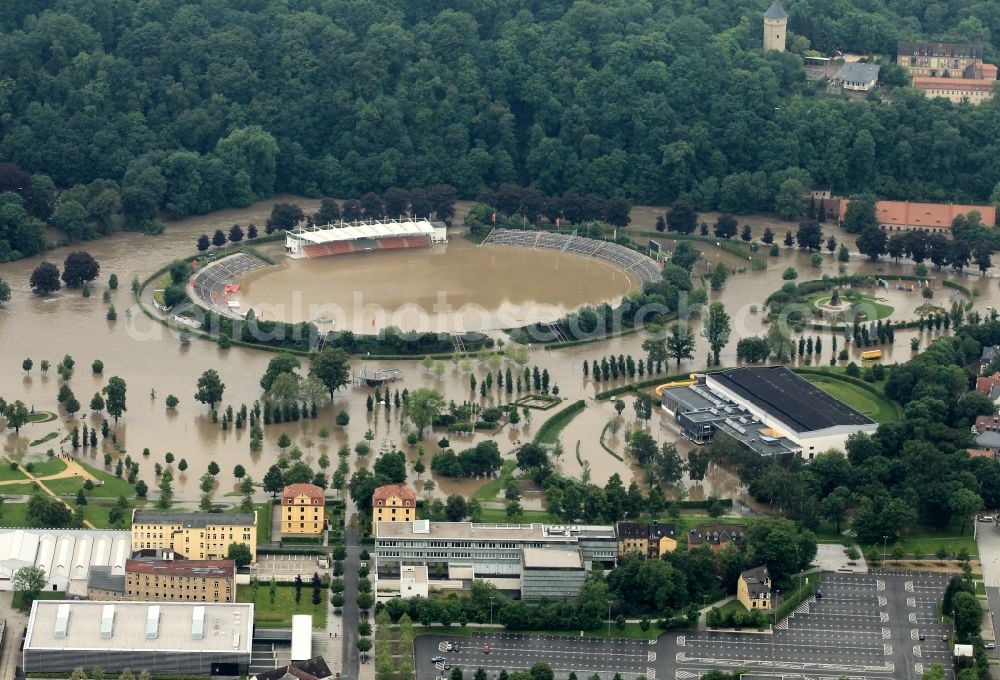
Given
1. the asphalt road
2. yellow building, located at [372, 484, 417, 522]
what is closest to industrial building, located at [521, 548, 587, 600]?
the asphalt road

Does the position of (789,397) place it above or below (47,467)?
above

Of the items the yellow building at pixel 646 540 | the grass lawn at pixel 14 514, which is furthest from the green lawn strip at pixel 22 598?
the yellow building at pixel 646 540

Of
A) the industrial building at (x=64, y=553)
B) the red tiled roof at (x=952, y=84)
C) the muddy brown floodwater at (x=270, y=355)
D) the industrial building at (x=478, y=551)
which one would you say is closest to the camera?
the industrial building at (x=64, y=553)

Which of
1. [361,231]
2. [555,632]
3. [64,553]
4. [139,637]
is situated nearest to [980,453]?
[555,632]

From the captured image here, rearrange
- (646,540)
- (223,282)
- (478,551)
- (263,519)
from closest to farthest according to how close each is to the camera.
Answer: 1. (478,551)
2. (646,540)
3. (263,519)
4. (223,282)

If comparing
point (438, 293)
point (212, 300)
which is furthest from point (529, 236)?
point (212, 300)

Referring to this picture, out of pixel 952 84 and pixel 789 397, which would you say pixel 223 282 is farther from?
pixel 952 84

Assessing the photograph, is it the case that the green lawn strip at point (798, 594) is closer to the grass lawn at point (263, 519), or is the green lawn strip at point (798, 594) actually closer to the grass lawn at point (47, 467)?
the grass lawn at point (263, 519)

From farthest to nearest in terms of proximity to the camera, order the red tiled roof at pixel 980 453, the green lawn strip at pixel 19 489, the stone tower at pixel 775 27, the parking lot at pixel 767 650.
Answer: the stone tower at pixel 775 27
the red tiled roof at pixel 980 453
the green lawn strip at pixel 19 489
the parking lot at pixel 767 650
